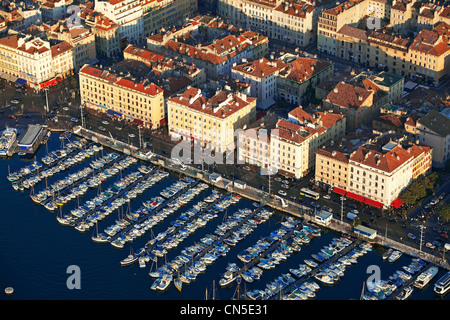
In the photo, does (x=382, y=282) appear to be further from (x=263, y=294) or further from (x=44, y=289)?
(x=44, y=289)

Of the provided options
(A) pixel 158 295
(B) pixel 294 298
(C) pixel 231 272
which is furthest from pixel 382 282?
(A) pixel 158 295

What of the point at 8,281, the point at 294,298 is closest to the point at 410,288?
the point at 294,298

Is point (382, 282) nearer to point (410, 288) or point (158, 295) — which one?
point (410, 288)

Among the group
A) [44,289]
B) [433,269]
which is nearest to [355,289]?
[433,269]

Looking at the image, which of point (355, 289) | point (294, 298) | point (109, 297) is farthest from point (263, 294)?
point (109, 297)

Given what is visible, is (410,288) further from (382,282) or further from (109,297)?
(109,297)

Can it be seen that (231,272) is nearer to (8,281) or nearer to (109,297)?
(109,297)
